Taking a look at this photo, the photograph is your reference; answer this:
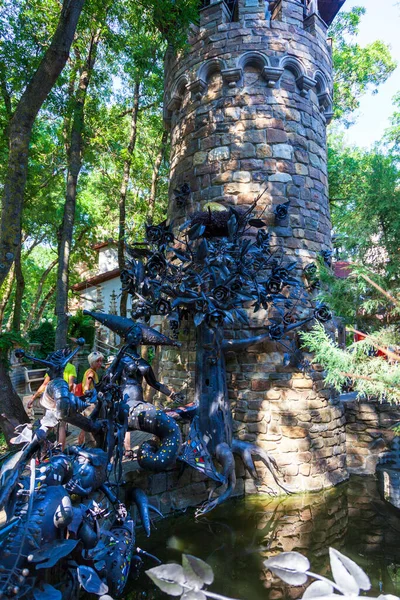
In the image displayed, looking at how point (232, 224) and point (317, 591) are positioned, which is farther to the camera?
point (232, 224)

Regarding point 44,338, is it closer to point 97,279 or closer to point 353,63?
point 97,279

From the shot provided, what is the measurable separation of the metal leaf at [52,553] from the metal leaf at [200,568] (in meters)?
1.16

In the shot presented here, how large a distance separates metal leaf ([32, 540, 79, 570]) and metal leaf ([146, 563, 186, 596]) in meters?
1.11

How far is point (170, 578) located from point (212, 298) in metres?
3.28

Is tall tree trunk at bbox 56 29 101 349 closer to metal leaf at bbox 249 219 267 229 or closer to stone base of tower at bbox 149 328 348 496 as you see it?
stone base of tower at bbox 149 328 348 496

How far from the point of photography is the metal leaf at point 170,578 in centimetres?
129

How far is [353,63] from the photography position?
1315 centimetres

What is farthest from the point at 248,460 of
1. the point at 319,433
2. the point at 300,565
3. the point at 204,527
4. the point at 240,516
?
the point at 300,565

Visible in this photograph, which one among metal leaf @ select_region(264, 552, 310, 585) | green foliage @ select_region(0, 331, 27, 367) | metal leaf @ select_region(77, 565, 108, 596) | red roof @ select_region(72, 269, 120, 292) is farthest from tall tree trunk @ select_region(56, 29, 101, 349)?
red roof @ select_region(72, 269, 120, 292)

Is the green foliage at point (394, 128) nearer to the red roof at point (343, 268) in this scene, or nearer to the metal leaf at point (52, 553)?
the red roof at point (343, 268)

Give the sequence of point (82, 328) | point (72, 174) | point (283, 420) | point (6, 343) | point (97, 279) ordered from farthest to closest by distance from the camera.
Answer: point (97, 279) → point (82, 328) → point (72, 174) → point (6, 343) → point (283, 420)

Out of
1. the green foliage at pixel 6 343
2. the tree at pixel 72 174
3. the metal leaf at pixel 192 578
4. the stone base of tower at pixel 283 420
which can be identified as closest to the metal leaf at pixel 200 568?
the metal leaf at pixel 192 578

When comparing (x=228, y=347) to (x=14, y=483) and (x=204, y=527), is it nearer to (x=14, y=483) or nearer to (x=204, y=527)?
(x=204, y=527)

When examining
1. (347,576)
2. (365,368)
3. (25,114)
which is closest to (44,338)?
(25,114)
